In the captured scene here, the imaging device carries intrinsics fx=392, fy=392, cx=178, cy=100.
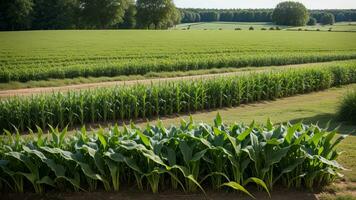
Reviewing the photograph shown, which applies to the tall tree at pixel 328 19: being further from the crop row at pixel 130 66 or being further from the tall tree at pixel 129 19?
the crop row at pixel 130 66

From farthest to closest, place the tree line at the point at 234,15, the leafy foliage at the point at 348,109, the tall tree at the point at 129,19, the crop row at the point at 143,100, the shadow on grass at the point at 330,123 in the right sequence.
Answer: the tree line at the point at 234,15, the tall tree at the point at 129,19, the crop row at the point at 143,100, the leafy foliage at the point at 348,109, the shadow on grass at the point at 330,123

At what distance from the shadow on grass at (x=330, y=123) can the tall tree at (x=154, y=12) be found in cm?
7323

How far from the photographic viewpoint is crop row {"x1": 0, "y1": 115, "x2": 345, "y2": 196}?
531 cm

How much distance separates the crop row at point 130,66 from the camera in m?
24.1

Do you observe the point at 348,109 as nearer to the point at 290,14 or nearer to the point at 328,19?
the point at 290,14

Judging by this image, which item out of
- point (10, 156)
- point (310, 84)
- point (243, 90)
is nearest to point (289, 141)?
point (10, 156)

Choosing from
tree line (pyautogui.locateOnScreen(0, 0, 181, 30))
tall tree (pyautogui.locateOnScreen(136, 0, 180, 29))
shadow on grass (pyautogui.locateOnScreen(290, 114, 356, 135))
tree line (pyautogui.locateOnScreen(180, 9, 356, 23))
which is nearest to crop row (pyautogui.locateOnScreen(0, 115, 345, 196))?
shadow on grass (pyautogui.locateOnScreen(290, 114, 356, 135))

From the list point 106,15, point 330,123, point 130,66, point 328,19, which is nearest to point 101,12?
point 106,15

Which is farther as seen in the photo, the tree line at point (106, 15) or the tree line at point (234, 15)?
the tree line at point (234, 15)

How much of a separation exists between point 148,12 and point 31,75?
62876mm

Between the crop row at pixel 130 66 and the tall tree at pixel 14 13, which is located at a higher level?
the tall tree at pixel 14 13

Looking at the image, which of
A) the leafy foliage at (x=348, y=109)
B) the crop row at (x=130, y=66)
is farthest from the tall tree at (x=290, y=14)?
the leafy foliage at (x=348, y=109)

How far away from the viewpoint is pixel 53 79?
2427 cm

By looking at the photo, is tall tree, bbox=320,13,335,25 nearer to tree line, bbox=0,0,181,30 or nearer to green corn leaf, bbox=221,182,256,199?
tree line, bbox=0,0,181,30
